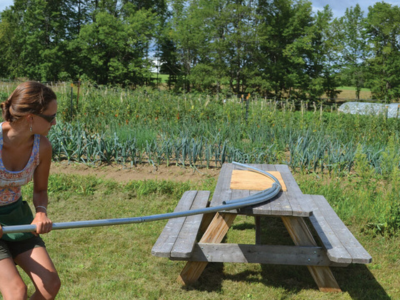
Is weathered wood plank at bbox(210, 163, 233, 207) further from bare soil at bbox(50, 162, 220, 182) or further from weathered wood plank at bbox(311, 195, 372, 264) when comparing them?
bare soil at bbox(50, 162, 220, 182)

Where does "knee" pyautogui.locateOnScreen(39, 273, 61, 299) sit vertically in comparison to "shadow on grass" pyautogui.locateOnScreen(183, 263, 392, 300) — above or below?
above

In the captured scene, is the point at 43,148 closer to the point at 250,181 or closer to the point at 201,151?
the point at 250,181

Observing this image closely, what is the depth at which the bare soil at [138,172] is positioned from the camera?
19.3 ft

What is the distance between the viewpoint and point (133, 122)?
814 centimetres

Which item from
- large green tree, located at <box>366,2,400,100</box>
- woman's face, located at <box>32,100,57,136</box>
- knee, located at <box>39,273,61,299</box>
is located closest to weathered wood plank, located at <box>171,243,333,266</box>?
knee, located at <box>39,273,61,299</box>

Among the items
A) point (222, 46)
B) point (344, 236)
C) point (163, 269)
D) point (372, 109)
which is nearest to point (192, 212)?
point (163, 269)

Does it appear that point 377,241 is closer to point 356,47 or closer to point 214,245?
point 214,245

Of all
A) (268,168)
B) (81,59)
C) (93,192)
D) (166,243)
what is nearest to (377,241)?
(268,168)

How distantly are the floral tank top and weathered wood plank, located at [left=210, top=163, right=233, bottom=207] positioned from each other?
1366mm

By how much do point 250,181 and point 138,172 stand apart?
277 cm

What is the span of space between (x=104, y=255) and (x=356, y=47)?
129 ft

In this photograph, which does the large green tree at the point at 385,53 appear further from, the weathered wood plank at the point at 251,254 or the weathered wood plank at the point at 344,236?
the weathered wood plank at the point at 251,254

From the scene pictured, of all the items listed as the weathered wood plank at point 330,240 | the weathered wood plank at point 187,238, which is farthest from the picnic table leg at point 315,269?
the weathered wood plank at point 187,238

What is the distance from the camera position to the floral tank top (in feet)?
6.50
